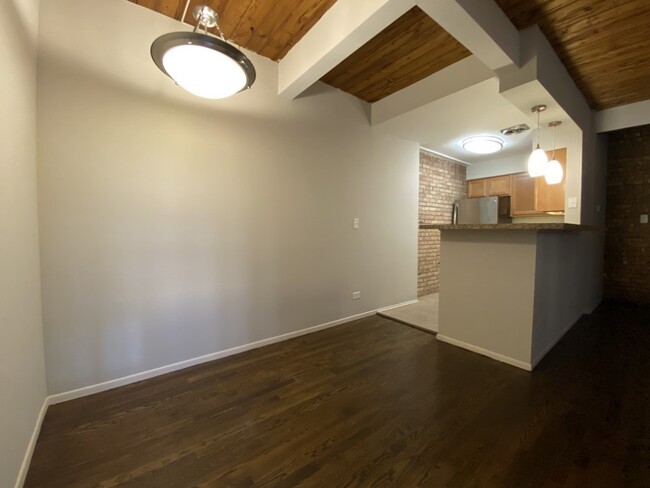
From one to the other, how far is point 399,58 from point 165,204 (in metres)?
2.44

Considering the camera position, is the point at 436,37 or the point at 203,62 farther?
the point at 436,37

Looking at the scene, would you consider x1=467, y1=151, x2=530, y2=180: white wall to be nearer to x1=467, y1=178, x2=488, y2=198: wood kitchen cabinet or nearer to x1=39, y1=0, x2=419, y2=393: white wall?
x1=467, y1=178, x2=488, y2=198: wood kitchen cabinet

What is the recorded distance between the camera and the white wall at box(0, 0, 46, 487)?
3.76 ft

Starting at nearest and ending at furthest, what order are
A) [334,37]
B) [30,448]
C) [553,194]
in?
[30,448], [334,37], [553,194]

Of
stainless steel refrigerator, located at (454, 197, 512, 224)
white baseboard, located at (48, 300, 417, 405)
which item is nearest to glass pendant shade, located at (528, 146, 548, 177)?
stainless steel refrigerator, located at (454, 197, 512, 224)

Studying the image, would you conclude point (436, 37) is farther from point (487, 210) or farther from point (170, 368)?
point (170, 368)

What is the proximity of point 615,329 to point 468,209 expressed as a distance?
8.48 feet

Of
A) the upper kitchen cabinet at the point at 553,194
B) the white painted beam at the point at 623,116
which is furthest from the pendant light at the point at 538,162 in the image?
the white painted beam at the point at 623,116

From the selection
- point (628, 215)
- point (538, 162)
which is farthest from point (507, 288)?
point (628, 215)

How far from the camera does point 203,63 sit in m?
1.26

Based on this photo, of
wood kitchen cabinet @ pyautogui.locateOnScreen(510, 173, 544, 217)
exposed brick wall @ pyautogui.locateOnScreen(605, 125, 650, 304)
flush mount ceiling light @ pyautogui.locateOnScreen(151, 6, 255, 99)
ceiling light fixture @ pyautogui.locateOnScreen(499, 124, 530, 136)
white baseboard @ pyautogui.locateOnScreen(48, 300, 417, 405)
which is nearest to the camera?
flush mount ceiling light @ pyautogui.locateOnScreen(151, 6, 255, 99)

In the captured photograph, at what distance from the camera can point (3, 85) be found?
118cm

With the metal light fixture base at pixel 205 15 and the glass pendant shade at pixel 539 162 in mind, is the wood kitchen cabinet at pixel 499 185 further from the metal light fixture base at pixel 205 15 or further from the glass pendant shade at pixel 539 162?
the metal light fixture base at pixel 205 15

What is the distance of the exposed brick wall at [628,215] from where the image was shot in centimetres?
412
